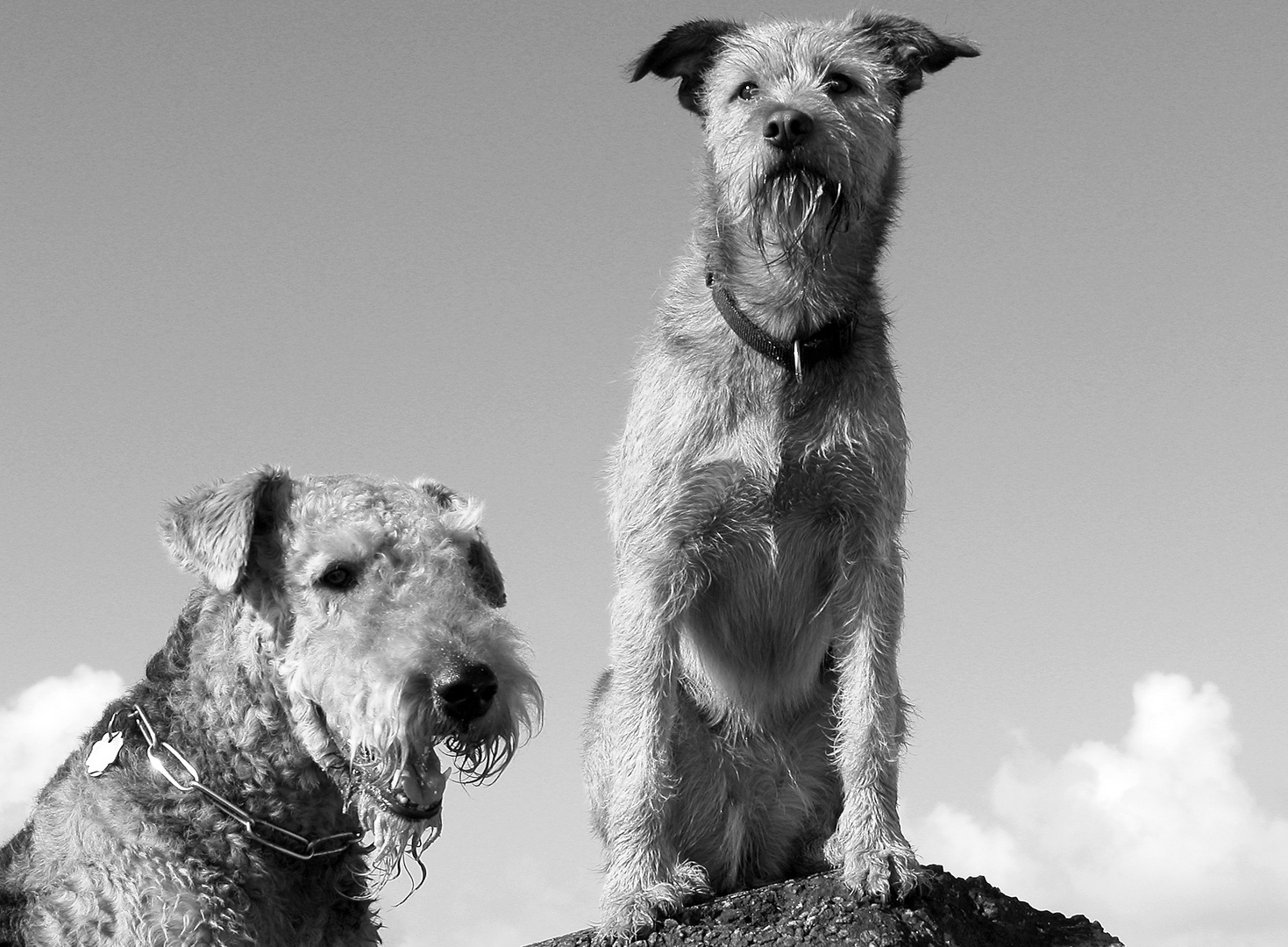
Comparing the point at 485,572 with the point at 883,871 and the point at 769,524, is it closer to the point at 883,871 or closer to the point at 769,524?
the point at 769,524

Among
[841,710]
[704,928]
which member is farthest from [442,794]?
[841,710]

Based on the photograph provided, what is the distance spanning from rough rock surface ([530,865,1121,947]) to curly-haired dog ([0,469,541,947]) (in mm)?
1327

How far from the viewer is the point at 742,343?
7527 mm

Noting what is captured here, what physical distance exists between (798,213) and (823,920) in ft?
11.4

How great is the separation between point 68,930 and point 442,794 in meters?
1.64

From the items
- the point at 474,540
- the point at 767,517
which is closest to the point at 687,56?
the point at 767,517

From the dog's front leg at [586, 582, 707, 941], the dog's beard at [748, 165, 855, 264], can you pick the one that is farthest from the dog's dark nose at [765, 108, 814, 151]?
the dog's front leg at [586, 582, 707, 941]

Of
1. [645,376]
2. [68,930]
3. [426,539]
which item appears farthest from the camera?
[645,376]

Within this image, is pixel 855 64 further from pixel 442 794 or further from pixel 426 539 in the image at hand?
pixel 442 794

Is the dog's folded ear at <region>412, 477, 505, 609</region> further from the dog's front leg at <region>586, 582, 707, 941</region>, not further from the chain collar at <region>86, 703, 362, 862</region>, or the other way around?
the chain collar at <region>86, 703, 362, 862</region>

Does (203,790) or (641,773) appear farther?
(641,773)

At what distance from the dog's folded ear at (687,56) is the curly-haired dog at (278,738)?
301cm

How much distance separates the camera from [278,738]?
629 centimetres

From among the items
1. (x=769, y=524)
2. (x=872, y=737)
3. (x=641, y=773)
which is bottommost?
(x=641, y=773)
